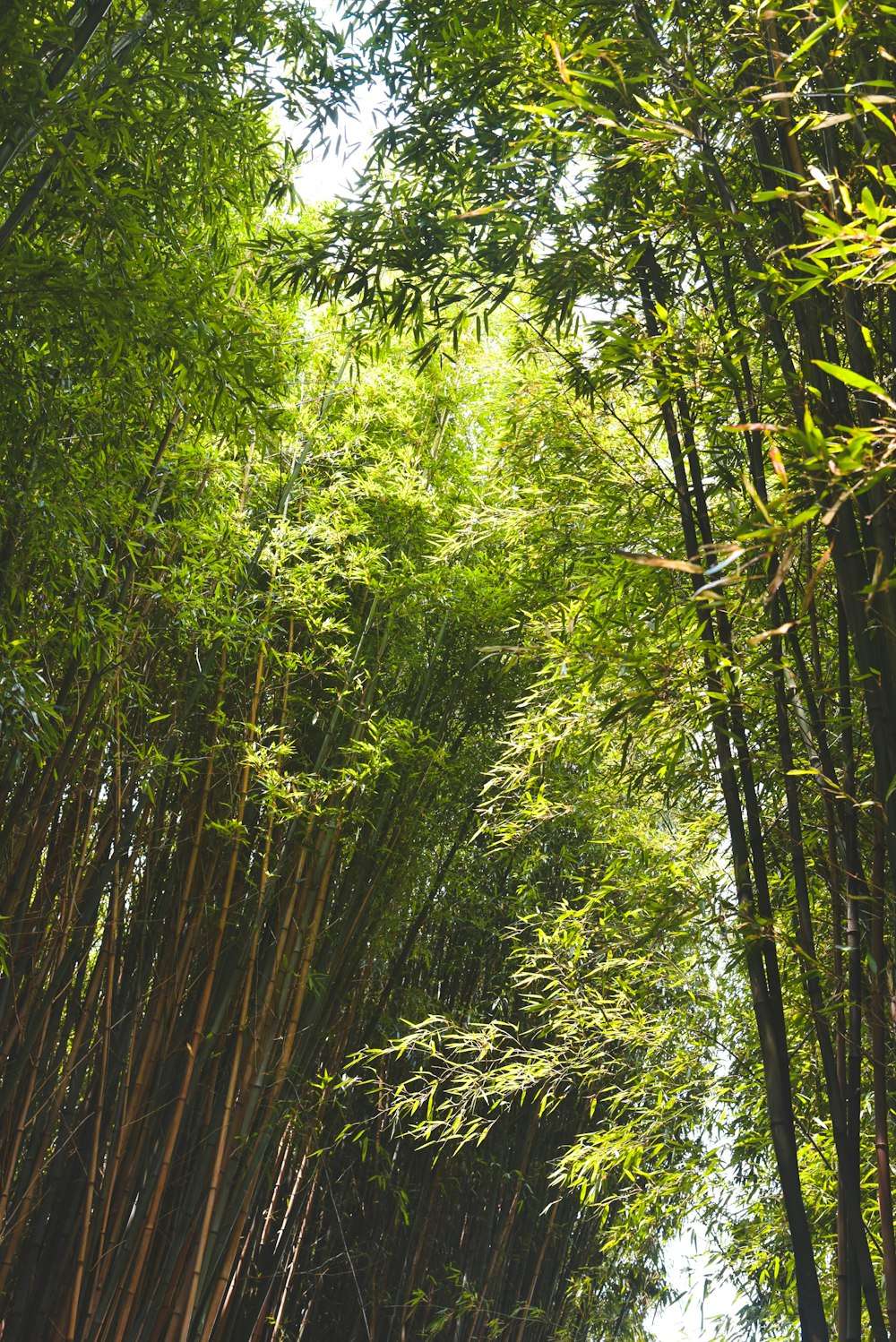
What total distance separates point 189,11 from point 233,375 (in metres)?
0.89

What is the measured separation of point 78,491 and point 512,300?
295 cm

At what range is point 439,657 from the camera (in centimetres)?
504

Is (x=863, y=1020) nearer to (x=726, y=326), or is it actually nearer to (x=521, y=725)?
(x=726, y=326)

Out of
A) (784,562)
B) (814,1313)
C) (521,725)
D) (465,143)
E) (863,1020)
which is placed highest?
(465,143)

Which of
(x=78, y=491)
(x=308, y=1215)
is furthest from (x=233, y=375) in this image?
(x=308, y=1215)

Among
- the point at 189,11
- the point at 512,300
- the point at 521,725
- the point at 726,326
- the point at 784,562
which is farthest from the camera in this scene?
the point at 512,300

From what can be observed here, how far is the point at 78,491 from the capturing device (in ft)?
9.37

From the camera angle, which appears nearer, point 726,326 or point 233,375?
point 726,326

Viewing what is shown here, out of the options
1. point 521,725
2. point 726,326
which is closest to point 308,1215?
point 521,725

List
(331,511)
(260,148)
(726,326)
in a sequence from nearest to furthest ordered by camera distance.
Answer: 1. (726,326)
2. (260,148)
3. (331,511)

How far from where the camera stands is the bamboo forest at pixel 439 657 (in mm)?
1926

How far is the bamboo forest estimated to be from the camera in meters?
1.93

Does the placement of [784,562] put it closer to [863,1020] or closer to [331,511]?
[863,1020]

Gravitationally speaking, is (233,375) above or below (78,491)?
above
